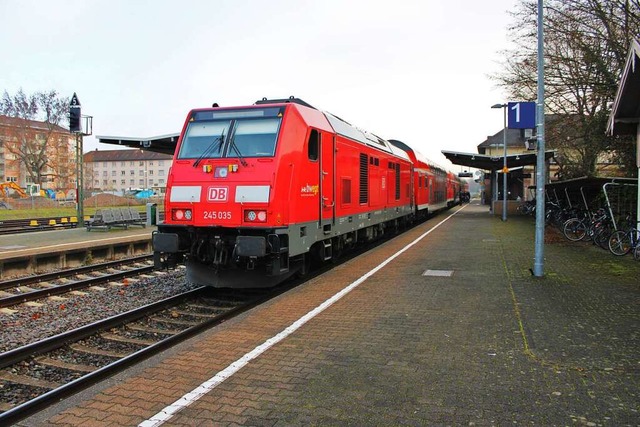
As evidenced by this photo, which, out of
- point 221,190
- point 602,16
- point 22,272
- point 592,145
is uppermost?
point 602,16

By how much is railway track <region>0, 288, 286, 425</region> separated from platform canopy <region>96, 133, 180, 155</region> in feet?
30.6

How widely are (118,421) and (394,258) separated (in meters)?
9.21

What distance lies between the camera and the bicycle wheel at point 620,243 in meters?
12.3

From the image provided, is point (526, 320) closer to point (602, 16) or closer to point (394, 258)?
point (394, 258)

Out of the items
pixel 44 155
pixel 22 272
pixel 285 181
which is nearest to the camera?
pixel 285 181

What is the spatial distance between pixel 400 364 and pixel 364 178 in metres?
8.05

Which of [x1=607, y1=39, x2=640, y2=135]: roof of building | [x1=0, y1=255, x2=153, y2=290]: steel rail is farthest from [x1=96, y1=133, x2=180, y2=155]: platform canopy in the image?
[x1=607, y1=39, x2=640, y2=135]: roof of building

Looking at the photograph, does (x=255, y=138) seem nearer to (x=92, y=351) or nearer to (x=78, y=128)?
(x=92, y=351)

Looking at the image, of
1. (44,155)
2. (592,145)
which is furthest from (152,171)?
(592,145)

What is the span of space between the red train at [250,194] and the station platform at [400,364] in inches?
38.8

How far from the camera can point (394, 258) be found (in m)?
12.4

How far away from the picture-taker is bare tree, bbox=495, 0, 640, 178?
1970cm

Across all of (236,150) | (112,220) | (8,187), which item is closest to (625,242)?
(236,150)

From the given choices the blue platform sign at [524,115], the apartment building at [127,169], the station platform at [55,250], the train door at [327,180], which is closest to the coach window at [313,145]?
the train door at [327,180]
